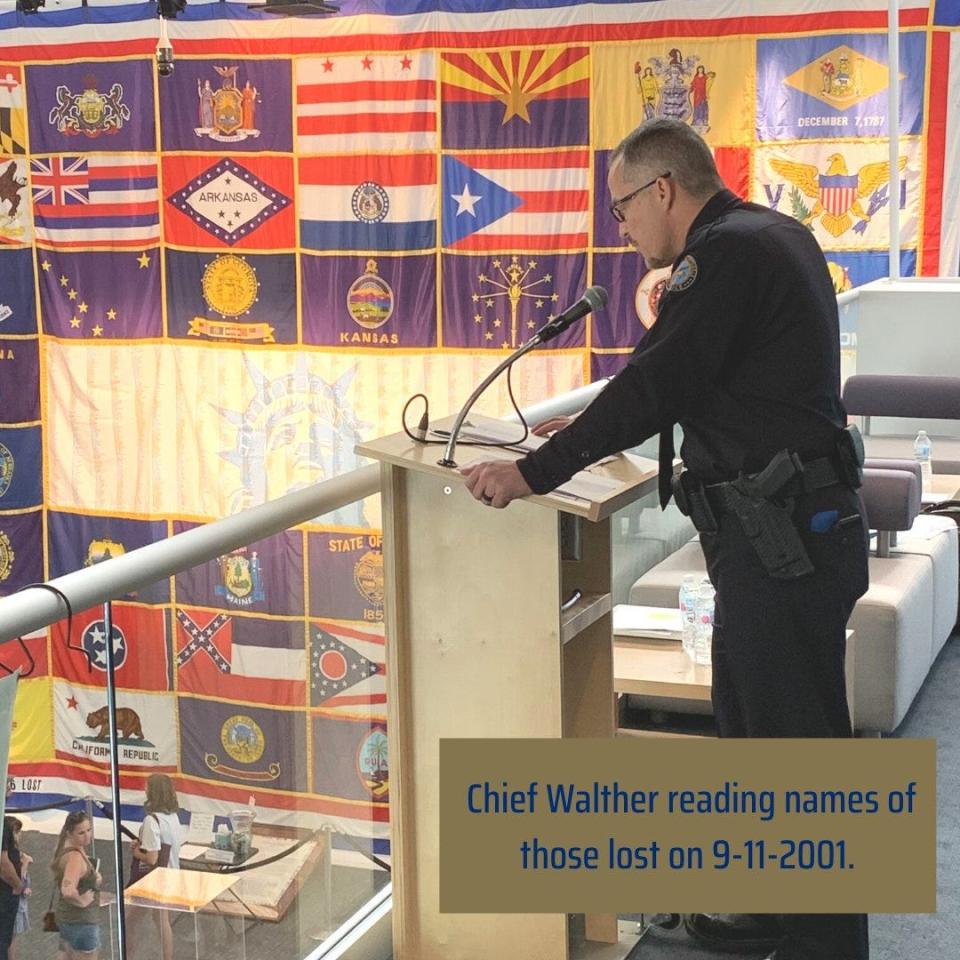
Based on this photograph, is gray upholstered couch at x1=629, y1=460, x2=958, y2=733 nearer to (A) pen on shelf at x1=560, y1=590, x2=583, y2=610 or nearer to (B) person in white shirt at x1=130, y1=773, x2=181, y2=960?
(A) pen on shelf at x1=560, y1=590, x2=583, y2=610

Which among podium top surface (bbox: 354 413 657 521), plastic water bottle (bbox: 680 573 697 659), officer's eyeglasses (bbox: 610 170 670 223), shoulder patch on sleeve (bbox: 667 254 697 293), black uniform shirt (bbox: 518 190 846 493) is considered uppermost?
officer's eyeglasses (bbox: 610 170 670 223)

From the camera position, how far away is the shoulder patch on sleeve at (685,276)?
7.07 ft

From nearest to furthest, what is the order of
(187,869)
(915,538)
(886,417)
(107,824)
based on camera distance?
1. (107,824)
2. (187,869)
3. (915,538)
4. (886,417)

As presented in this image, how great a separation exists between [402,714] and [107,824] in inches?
22.6

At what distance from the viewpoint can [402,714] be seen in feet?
8.00

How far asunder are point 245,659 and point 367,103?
7.15 m

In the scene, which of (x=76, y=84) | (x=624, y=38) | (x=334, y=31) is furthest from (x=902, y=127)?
(x=76, y=84)

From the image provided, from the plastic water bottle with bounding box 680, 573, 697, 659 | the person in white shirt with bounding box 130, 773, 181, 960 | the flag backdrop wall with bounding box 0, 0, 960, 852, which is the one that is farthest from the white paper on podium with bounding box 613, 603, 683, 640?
the flag backdrop wall with bounding box 0, 0, 960, 852

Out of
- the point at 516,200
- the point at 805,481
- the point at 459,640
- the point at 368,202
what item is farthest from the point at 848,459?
the point at 368,202

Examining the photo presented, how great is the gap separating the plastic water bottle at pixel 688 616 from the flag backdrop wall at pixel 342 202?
14.8ft

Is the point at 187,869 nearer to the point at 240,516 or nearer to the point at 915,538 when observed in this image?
the point at 240,516

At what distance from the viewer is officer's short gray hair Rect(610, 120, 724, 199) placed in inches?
89.1

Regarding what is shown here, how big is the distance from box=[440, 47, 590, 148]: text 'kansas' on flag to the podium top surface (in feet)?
22.3

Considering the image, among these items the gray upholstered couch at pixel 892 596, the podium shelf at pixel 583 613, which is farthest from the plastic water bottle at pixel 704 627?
the podium shelf at pixel 583 613
